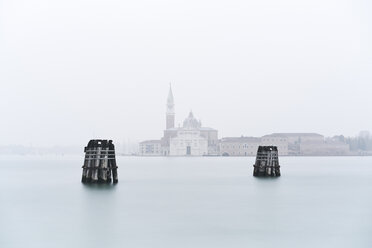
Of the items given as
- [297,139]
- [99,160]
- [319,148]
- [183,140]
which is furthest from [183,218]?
[297,139]

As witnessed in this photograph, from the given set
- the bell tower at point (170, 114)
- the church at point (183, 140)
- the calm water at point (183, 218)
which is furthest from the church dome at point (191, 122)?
the calm water at point (183, 218)

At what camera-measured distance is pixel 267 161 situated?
39.6 m

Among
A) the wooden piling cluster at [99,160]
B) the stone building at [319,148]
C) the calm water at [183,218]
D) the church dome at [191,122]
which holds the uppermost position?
the church dome at [191,122]

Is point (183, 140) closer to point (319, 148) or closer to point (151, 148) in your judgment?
point (151, 148)

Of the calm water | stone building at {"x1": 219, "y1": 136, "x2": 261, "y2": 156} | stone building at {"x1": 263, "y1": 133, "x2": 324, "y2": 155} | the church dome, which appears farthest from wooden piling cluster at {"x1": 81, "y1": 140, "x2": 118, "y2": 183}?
the church dome

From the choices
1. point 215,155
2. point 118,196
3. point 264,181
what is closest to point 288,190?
point 264,181

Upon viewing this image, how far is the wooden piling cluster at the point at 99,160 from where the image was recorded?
2889 centimetres

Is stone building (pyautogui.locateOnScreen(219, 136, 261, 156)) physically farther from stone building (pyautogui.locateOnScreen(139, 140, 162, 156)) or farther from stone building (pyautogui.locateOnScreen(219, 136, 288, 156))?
stone building (pyautogui.locateOnScreen(139, 140, 162, 156))

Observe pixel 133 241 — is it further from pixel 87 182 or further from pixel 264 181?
pixel 264 181

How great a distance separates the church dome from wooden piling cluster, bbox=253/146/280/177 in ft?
410

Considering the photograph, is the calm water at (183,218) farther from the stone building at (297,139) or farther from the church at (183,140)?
the stone building at (297,139)

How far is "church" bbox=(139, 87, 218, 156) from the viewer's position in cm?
15750

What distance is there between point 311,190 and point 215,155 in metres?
128

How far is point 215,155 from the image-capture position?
164 m
